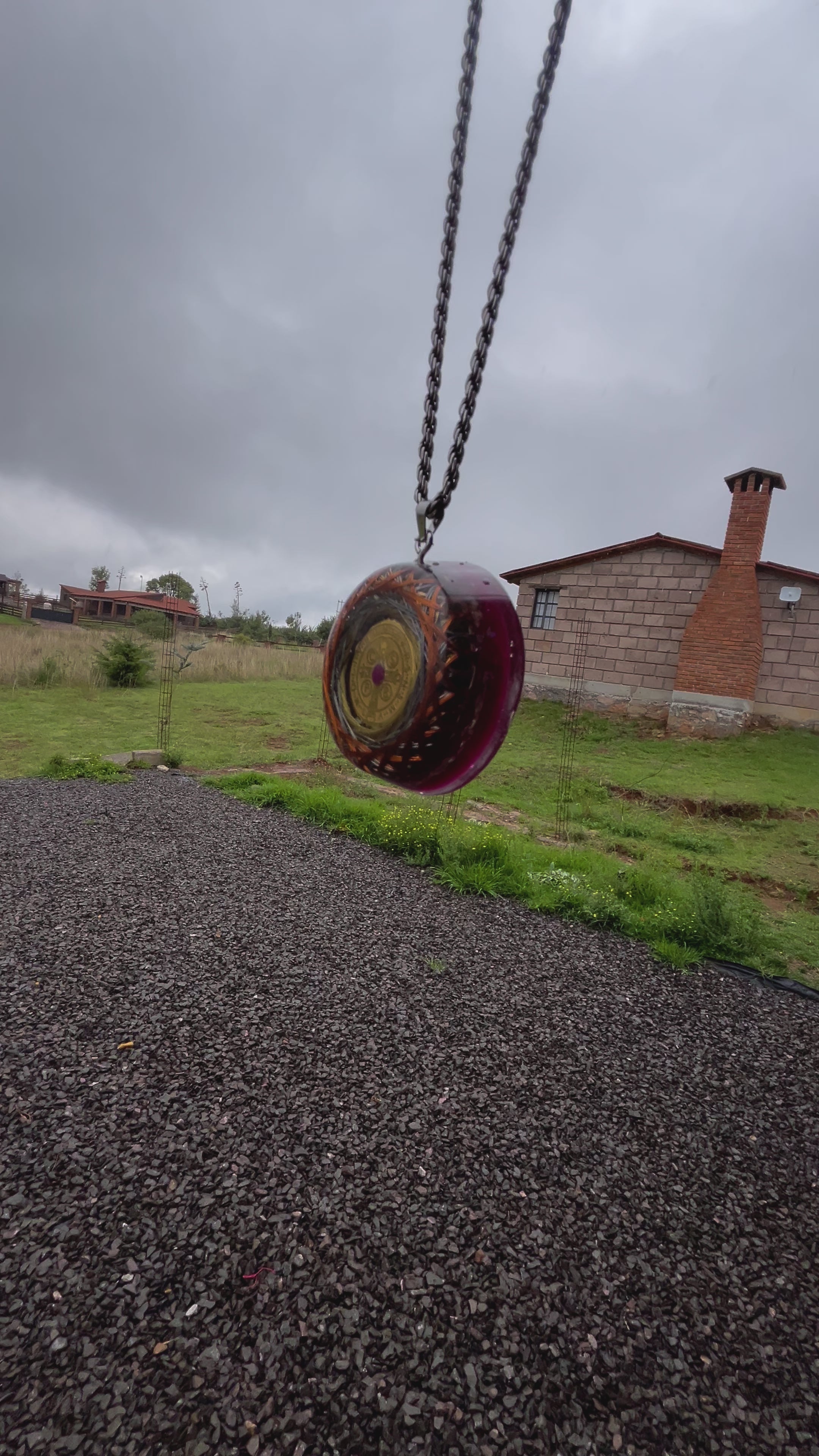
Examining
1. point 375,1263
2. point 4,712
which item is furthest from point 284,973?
point 4,712

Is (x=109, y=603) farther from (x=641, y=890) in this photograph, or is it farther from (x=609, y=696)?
(x=641, y=890)

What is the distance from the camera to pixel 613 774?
10.3 meters

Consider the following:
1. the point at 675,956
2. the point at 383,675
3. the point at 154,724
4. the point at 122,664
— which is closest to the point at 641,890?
the point at 675,956

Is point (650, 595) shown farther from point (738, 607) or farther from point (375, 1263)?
point (375, 1263)

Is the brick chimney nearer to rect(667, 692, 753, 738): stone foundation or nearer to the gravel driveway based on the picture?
rect(667, 692, 753, 738): stone foundation

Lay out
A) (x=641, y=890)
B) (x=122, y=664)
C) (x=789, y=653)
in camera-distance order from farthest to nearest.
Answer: (x=122, y=664)
(x=789, y=653)
(x=641, y=890)

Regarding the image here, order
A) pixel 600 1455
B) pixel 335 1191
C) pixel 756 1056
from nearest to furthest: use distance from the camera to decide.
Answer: pixel 600 1455
pixel 335 1191
pixel 756 1056

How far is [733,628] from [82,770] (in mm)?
11334

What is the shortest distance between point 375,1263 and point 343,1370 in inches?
13.1

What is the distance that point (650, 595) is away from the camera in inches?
518

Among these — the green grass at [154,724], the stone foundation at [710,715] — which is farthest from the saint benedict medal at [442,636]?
the stone foundation at [710,715]

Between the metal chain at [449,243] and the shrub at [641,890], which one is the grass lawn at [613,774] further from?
the metal chain at [449,243]

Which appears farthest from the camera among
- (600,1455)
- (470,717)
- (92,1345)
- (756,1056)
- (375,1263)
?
(756,1056)

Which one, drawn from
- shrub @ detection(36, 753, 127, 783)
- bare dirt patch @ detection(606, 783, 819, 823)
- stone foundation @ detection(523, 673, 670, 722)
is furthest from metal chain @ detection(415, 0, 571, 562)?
stone foundation @ detection(523, 673, 670, 722)
